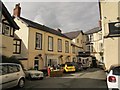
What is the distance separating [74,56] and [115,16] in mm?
22762

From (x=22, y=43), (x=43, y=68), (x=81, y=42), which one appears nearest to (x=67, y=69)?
(x=43, y=68)

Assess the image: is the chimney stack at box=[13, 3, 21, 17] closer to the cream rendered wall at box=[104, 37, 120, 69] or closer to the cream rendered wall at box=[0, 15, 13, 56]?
the cream rendered wall at box=[0, 15, 13, 56]

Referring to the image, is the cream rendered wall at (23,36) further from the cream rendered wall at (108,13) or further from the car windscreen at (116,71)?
the car windscreen at (116,71)

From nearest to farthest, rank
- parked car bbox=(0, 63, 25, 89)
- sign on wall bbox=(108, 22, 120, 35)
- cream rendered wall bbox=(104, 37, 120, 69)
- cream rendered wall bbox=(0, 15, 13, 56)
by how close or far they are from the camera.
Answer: parked car bbox=(0, 63, 25, 89) < cream rendered wall bbox=(104, 37, 120, 69) < sign on wall bbox=(108, 22, 120, 35) < cream rendered wall bbox=(0, 15, 13, 56)

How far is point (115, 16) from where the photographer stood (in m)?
19.5

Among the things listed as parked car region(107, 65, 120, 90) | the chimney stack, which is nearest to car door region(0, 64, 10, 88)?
parked car region(107, 65, 120, 90)

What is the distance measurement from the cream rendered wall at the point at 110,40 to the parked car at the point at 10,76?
9466 millimetres

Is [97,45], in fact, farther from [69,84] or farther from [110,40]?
[69,84]

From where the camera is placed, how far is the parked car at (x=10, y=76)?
10512mm

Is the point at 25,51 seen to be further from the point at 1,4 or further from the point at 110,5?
the point at 110,5

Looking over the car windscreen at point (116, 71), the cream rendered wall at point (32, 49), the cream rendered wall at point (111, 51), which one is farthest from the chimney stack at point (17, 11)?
the car windscreen at point (116, 71)

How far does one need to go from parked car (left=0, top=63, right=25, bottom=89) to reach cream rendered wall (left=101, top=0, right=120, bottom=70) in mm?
9466

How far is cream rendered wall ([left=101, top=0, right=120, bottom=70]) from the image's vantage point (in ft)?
59.8

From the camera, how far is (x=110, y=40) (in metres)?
18.4
